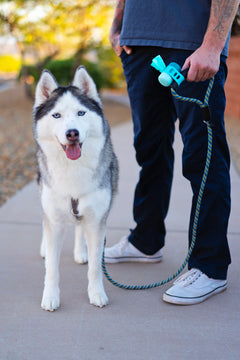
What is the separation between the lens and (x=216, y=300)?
2.67 m

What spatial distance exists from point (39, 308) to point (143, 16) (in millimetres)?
1972

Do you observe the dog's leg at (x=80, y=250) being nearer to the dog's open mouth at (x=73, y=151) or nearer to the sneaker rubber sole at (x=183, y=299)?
the sneaker rubber sole at (x=183, y=299)

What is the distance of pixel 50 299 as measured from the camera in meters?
2.53

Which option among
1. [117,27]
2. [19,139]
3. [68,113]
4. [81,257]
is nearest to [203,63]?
[68,113]

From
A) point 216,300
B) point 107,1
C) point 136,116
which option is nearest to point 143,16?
point 136,116

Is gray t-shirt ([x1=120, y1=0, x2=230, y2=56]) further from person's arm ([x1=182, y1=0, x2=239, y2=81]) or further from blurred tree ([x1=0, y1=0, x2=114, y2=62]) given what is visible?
blurred tree ([x1=0, y1=0, x2=114, y2=62])

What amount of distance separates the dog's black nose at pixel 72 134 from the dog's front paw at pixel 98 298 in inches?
41.1

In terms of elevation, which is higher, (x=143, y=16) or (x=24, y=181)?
(x=143, y=16)

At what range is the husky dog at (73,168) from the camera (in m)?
2.33

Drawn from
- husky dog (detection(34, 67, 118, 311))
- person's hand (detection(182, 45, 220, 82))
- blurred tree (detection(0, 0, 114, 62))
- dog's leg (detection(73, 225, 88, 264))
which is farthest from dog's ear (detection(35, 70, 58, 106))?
blurred tree (detection(0, 0, 114, 62))

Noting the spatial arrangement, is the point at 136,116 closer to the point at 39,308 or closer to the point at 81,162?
the point at 81,162

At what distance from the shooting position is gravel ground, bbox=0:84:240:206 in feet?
18.4

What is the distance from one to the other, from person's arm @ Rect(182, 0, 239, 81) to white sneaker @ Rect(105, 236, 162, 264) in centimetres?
149

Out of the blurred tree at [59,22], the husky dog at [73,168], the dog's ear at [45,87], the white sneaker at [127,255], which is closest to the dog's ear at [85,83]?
the husky dog at [73,168]
